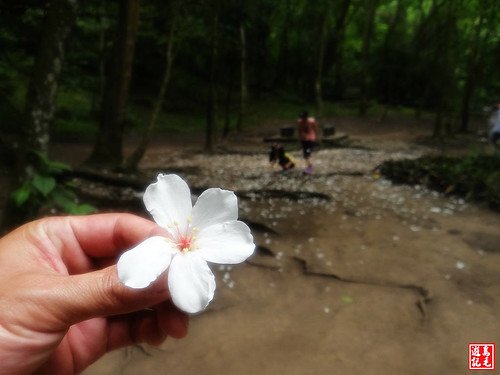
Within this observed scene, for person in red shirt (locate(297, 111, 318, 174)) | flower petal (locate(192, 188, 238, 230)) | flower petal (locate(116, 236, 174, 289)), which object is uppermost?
flower petal (locate(192, 188, 238, 230))

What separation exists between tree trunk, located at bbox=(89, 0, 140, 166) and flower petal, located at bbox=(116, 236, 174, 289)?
8947 millimetres

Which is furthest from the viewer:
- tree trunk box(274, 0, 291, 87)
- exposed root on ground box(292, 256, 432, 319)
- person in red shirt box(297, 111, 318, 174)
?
tree trunk box(274, 0, 291, 87)

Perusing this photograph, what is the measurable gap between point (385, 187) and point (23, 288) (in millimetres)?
9137

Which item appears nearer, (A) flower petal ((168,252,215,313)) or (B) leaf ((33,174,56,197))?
(A) flower petal ((168,252,215,313))

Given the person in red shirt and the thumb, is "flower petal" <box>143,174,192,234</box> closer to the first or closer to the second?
the thumb

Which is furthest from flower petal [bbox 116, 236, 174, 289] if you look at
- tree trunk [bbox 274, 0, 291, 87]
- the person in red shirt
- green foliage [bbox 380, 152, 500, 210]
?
tree trunk [bbox 274, 0, 291, 87]

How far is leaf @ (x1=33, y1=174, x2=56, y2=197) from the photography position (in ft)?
10.1

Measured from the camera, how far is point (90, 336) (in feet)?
6.70

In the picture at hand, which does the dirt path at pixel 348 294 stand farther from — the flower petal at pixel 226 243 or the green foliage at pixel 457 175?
the flower petal at pixel 226 243

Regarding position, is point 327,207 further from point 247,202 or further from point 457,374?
point 457,374

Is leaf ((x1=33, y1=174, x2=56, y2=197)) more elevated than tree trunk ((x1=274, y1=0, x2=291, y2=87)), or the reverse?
tree trunk ((x1=274, y1=0, x2=291, y2=87))

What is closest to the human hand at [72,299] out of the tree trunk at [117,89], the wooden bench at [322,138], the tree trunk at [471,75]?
the tree trunk at [117,89]

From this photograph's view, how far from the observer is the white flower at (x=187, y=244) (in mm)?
1281

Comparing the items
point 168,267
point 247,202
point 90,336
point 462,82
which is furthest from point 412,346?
point 462,82
